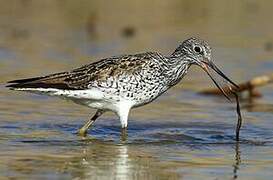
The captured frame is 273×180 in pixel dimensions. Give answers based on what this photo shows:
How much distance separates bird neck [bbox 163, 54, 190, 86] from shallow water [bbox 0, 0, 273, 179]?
0.68 m

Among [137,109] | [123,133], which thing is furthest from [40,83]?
[137,109]

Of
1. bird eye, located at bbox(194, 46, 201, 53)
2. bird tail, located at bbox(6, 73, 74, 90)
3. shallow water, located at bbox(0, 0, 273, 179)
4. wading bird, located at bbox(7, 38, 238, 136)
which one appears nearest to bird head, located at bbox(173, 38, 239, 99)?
bird eye, located at bbox(194, 46, 201, 53)

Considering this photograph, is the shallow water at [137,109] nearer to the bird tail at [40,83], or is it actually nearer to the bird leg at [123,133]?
the bird leg at [123,133]

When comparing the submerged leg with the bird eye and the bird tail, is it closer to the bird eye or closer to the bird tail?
the bird tail

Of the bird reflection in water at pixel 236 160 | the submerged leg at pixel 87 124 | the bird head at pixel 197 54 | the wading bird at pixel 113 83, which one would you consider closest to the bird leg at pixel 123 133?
the wading bird at pixel 113 83

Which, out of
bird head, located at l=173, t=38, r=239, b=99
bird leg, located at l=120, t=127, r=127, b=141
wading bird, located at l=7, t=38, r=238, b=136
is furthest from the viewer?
bird head, located at l=173, t=38, r=239, b=99

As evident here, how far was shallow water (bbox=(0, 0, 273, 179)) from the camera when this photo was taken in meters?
11.4

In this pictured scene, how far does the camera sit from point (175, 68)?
1378 cm

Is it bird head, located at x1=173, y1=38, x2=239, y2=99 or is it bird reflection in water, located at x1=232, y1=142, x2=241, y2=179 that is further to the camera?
bird head, located at x1=173, y1=38, x2=239, y2=99

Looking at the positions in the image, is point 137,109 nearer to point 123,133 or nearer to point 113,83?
point 123,133

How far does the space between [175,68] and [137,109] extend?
2202 millimetres

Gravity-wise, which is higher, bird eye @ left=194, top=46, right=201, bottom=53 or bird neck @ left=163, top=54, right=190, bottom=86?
bird eye @ left=194, top=46, right=201, bottom=53

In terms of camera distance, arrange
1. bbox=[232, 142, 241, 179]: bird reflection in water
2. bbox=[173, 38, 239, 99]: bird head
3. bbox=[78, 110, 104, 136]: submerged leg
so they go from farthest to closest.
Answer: bbox=[173, 38, 239, 99]: bird head < bbox=[78, 110, 104, 136]: submerged leg < bbox=[232, 142, 241, 179]: bird reflection in water

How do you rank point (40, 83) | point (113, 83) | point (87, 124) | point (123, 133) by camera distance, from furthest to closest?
point (87, 124)
point (123, 133)
point (113, 83)
point (40, 83)
